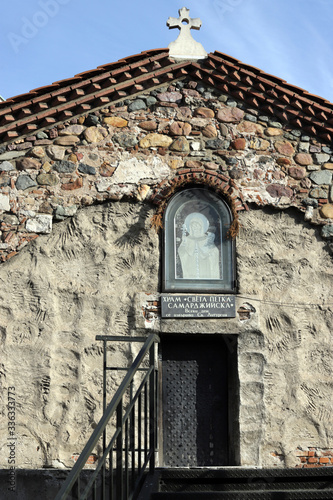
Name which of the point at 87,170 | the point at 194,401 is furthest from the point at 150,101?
the point at 194,401

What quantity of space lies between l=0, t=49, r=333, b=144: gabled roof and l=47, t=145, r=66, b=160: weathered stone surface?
0.29 m

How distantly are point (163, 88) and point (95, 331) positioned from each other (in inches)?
119

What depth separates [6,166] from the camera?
7625 mm

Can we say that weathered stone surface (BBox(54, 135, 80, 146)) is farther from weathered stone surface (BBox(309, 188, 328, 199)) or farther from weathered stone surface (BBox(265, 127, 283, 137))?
weathered stone surface (BBox(309, 188, 328, 199))

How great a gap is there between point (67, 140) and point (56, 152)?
197 millimetres

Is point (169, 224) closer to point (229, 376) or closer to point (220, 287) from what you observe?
point (220, 287)

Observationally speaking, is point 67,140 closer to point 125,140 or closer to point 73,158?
point 73,158

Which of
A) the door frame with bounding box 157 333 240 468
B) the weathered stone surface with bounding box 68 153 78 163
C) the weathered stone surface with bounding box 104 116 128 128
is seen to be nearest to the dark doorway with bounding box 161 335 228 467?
the door frame with bounding box 157 333 240 468

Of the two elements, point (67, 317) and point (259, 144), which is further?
point (259, 144)

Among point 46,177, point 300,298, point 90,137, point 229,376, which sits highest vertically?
point 90,137

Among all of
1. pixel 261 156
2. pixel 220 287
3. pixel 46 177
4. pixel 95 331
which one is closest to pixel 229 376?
pixel 220 287

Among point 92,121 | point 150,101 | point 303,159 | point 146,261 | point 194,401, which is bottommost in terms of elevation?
point 194,401

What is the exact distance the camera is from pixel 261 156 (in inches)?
311

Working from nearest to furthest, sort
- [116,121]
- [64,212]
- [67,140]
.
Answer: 1. [64,212]
2. [67,140]
3. [116,121]
